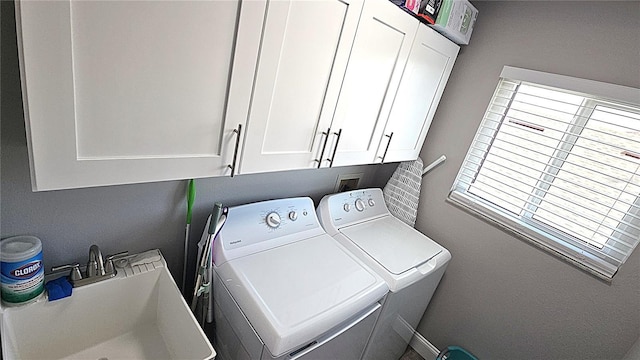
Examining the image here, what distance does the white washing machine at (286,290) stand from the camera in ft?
3.31

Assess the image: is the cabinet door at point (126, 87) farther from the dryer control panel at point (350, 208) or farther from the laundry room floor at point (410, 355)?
the laundry room floor at point (410, 355)

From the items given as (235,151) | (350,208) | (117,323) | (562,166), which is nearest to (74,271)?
(117,323)

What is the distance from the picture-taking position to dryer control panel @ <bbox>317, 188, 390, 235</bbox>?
1648mm

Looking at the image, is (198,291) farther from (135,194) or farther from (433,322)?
(433,322)

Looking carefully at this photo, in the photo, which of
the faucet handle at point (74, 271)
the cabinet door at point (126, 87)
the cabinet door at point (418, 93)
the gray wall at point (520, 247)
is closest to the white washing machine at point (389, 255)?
the gray wall at point (520, 247)

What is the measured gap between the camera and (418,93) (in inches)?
60.2

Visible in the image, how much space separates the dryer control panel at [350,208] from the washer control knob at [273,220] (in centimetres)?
32

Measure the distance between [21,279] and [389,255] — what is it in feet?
4.68

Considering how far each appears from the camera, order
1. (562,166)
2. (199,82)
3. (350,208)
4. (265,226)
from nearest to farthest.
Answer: (199,82) < (265,226) < (562,166) < (350,208)

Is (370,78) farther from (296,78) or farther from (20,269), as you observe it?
(20,269)

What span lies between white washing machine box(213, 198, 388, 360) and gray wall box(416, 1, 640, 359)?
32.2 inches

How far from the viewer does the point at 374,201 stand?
76.5 inches

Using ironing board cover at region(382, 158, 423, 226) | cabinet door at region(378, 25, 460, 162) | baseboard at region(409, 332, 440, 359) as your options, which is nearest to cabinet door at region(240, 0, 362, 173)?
cabinet door at region(378, 25, 460, 162)

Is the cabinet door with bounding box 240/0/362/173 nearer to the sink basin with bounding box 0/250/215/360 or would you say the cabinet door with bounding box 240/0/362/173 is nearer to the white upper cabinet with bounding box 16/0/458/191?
the white upper cabinet with bounding box 16/0/458/191
